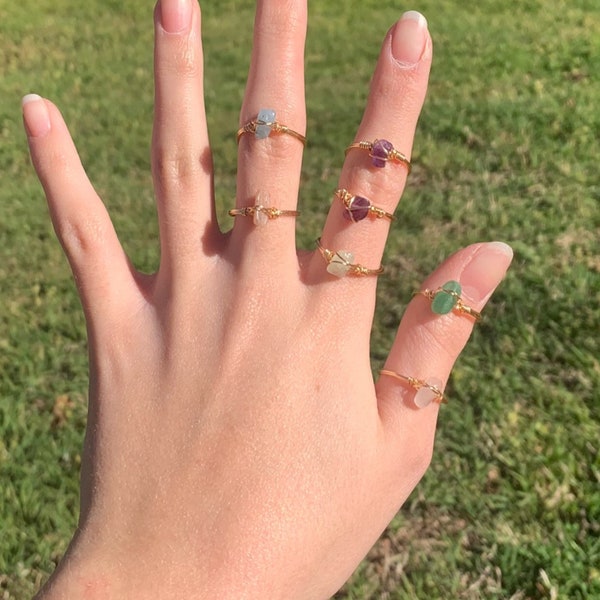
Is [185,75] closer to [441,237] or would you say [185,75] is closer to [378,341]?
[378,341]

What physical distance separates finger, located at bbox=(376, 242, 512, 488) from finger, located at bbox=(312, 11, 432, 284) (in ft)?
0.57

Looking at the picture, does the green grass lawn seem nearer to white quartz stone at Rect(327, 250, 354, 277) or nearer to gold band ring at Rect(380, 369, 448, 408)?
gold band ring at Rect(380, 369, 448, 408)

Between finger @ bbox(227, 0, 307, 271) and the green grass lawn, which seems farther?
the green grass lawn

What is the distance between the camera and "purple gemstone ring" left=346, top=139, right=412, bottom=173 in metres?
1.88

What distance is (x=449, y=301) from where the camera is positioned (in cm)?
187

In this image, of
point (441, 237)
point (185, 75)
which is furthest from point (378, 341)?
point (185, 75)

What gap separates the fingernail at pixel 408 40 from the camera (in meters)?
1.80

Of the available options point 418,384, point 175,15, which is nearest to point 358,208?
point 418,384

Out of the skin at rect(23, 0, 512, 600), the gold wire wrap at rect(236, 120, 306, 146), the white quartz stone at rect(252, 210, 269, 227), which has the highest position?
the gold wire wrap at rect(236, 120, 306, 146)

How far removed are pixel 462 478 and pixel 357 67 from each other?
172 inches

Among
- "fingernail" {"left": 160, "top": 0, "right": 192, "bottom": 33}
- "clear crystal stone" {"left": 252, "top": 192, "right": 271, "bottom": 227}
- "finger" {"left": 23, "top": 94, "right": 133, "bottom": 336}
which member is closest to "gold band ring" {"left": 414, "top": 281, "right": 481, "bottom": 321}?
"clear crystal stone" {"left": 252, "top": 192, "right": 271, "bottom": 227}

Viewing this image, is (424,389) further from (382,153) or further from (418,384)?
(382,153)

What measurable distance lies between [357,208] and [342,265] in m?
0.16

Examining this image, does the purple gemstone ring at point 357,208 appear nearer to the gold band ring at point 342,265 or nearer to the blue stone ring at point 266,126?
the gold band ring at point 342,265
